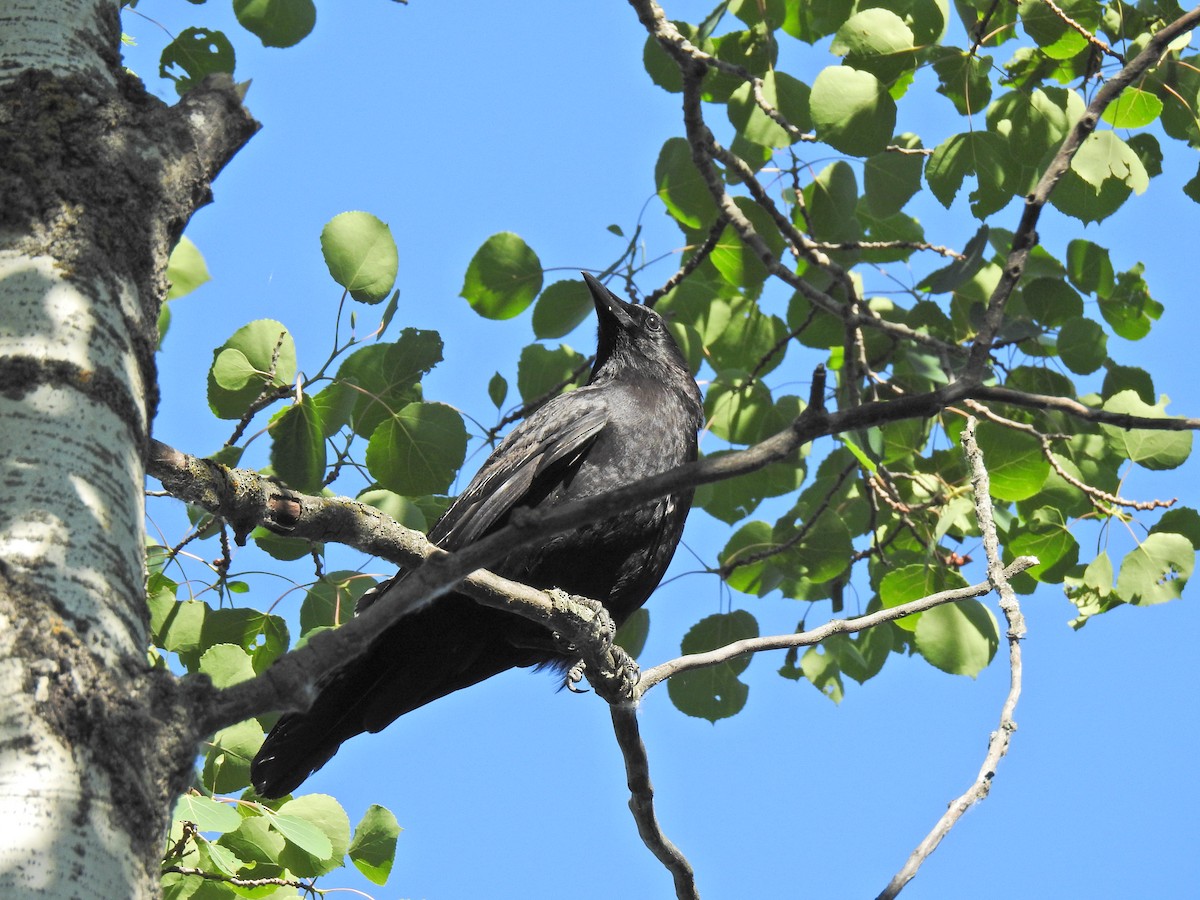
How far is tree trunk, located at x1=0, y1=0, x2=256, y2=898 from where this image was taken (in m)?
1.41

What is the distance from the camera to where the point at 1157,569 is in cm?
418

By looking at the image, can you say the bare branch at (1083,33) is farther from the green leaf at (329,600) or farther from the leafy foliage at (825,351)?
the green leaf at (329,600)

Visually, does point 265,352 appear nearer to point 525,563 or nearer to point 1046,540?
point 525,563

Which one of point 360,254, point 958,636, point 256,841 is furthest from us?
point 958,636

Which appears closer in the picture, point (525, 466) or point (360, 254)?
point (360, 254)

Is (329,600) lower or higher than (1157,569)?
lower

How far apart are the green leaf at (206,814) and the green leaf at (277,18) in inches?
104

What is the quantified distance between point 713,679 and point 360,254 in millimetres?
2009

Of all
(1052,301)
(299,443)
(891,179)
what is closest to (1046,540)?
(1052,301)

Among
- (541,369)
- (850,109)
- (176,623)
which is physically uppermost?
(850,109)

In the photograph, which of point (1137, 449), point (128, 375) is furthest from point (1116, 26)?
point (128, 375)

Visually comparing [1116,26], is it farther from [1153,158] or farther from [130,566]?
[130,566]

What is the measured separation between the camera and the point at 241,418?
359 cm

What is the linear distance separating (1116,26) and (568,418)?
8.60 ft
